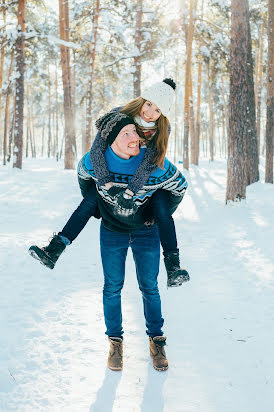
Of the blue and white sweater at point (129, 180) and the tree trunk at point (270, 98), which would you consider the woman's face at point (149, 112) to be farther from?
the tree trunk at point (270, 98)

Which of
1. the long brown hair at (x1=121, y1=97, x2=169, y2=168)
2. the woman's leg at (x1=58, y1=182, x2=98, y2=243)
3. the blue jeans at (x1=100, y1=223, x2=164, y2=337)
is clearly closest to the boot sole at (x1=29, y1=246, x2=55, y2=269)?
the woman's leg at (x1=58, y1=182, x2=98, y2=243)

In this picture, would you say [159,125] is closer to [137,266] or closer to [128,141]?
[128,141]

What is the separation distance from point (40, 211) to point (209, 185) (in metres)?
7.40

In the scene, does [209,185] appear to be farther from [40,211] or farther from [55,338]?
[55,338]

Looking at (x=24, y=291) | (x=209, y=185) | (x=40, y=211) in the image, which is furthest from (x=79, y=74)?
(x=24, y=291)

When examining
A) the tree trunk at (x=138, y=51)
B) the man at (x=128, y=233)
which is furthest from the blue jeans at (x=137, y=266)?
the tree trunk at (x=138, y=51)

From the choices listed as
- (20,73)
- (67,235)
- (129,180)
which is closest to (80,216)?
(67,235)

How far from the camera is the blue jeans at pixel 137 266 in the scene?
259 centimetres

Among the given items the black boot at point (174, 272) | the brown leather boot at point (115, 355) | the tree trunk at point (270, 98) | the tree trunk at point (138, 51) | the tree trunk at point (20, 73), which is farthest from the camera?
the tree trunk at point (138, 51)

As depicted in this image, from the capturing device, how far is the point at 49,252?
2.40m

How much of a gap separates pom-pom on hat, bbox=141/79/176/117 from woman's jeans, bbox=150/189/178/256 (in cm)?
59

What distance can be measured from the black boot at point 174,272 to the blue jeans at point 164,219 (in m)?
0.05

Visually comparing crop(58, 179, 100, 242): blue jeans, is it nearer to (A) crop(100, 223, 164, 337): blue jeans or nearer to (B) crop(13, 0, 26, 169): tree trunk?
(A) crop(100, 223, 164, 337): blue jeans

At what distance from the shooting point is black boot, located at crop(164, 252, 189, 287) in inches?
89.7
